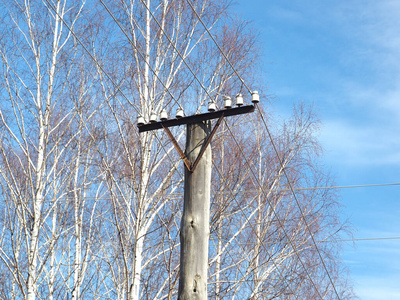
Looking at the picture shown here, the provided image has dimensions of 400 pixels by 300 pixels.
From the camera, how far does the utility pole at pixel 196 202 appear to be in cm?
550

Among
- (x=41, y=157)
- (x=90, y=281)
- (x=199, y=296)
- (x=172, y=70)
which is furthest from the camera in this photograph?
(x=90, y=281)

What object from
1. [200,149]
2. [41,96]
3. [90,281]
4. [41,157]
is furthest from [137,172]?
[200,149]

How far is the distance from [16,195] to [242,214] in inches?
187

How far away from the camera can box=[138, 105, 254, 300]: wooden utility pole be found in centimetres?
550

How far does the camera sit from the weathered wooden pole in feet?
18.0

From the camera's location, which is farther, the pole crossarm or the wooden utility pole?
the pole crossarm

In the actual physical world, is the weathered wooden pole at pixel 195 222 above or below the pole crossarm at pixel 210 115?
below

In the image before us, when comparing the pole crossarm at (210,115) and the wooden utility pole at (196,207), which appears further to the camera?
the pole crossarm at (210,115)

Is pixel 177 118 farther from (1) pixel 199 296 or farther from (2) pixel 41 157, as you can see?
(2) pixel 41 157

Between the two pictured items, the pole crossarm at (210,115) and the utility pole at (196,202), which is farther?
the pole crossarm at (210,115)

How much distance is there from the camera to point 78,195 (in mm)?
12242

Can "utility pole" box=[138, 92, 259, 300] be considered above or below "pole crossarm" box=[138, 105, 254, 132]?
below

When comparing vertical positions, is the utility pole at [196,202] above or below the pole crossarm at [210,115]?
below

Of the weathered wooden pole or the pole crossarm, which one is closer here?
the weathered wooden pole
